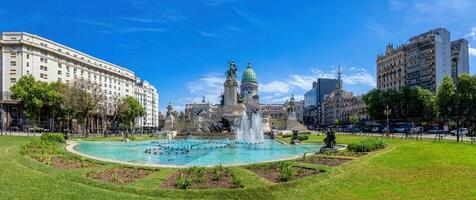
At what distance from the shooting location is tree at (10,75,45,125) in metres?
81.7

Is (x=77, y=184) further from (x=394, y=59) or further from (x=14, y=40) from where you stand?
(x=394, y=59)

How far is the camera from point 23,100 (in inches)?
3258

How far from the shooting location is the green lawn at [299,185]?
15242 millimetres

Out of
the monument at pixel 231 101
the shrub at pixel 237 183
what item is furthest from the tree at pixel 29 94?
the shrub at pixel 237 183

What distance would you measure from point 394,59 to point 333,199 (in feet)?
444

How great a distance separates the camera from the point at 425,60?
4870 inches

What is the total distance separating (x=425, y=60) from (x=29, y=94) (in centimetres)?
11224

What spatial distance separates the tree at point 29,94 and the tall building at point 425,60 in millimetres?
108127

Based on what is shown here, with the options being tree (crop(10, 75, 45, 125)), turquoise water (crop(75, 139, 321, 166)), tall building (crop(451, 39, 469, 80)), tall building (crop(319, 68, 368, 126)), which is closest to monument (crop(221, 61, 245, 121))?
tree (crop(10, 75, 45, 125))

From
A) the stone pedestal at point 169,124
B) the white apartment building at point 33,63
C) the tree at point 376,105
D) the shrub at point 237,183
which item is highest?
the white apartment building at point 33,63

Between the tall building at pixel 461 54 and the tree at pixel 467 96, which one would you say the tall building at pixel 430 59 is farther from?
the tree at pixel 467 96

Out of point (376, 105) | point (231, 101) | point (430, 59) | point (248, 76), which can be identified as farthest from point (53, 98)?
point (430, 59)

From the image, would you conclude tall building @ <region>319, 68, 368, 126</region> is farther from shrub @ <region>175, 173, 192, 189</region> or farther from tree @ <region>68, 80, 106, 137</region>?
shrub @ <region>175, 173, 192, 189</region>

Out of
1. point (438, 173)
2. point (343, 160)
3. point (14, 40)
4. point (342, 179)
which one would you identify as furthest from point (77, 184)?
point (14, 40)
